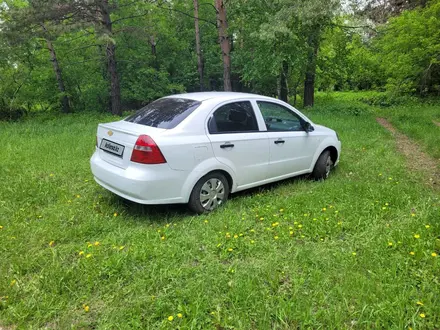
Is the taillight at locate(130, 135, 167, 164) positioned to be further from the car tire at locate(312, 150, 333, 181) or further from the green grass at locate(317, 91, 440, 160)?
the green grass at locate(317, 91, 440, 160)

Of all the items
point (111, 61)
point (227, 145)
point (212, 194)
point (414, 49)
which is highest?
point (111, 61)

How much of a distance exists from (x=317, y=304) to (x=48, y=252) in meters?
2.57

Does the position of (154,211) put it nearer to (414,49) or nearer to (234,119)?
(234,119)

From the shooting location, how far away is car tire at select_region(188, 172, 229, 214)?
157 inches

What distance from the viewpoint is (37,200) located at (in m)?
4.45

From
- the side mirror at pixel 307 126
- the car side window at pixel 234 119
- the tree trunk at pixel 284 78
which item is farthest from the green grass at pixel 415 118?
the car side window at pixel 234 119

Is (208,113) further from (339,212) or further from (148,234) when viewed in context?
(339,212)

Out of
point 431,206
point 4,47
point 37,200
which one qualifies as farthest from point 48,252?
point 4,47

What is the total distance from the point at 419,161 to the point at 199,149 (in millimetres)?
5626

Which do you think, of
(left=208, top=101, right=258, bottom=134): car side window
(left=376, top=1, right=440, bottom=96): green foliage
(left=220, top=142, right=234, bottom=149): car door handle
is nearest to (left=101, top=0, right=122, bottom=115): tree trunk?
(left=208, top=101, right=258, bottom=134): car side window

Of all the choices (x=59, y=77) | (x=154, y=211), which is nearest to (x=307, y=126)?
(x=154, y=211)

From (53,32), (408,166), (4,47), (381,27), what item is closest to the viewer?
(408,166)

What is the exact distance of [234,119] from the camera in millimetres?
4383

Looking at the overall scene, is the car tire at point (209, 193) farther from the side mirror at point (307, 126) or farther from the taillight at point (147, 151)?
the side mirror at point (307, 126)
